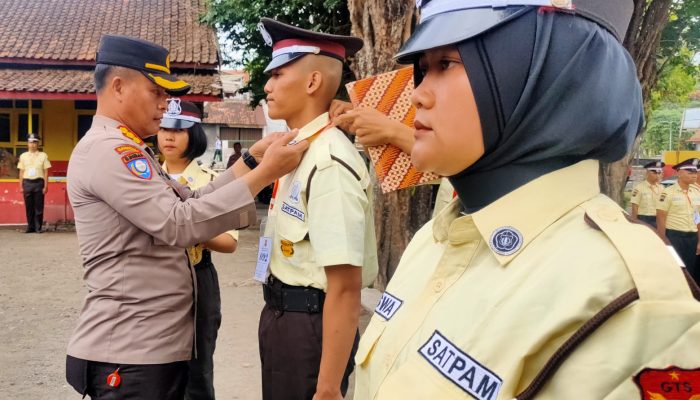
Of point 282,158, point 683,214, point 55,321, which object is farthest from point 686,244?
point 55,321

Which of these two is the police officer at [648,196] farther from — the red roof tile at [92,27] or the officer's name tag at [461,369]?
the red roof tile at [92,27]

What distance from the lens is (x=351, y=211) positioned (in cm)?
224

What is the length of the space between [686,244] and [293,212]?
24.8ft

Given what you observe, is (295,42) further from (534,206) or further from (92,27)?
(92,27)

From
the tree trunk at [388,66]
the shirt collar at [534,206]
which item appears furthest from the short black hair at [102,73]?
the tree trunk at [388,66]

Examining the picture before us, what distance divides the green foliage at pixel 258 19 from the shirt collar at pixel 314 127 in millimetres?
7998

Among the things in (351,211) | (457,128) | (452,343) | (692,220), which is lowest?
(692,220)

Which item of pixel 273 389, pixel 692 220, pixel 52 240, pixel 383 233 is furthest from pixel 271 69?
pixel 52 240

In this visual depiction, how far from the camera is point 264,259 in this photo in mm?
2508

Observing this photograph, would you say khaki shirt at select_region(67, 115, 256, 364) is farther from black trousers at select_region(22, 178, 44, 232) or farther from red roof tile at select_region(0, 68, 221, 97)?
black trousers at select_region(22, 178, 44, 232)

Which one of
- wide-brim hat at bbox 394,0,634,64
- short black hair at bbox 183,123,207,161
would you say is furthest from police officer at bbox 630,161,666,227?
wide-brim hat at bbox 394,0,634,64

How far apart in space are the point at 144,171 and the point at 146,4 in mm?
17063

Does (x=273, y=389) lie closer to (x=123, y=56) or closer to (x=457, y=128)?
(x=123, y=56)

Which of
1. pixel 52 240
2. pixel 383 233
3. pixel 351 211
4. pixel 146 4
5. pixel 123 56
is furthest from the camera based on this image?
pixel 146 4
